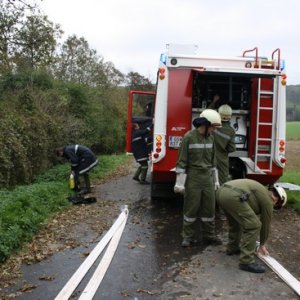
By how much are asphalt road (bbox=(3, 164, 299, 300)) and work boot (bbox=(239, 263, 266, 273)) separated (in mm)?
61

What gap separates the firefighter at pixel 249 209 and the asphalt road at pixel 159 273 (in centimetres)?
23

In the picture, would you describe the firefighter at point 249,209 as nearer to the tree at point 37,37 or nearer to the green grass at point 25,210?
the green grass at point 25,210

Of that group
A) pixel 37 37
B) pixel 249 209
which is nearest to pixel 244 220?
pixel 249 209

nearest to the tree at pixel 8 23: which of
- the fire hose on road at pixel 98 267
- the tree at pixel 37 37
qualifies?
the tree at pixel 37 37

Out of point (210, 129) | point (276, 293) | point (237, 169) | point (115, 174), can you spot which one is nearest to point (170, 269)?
point (276, 293)

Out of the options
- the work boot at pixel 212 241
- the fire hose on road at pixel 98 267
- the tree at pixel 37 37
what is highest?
the tree at pixel 37 37

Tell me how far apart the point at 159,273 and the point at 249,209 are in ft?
4.50

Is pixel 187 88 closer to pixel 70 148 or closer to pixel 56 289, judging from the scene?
pixel 70 148

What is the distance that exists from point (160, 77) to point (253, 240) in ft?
13.2

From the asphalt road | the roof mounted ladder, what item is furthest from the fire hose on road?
the roof mounted ladder

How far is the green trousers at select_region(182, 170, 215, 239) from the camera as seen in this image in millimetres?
6809

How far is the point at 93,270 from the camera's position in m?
5.68

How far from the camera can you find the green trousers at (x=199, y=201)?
6.81m

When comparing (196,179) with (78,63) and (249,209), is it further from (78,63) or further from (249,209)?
(78,63)
